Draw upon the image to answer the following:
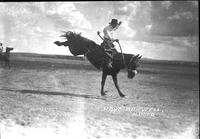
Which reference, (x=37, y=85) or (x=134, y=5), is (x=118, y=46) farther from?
(x=37, y=85)

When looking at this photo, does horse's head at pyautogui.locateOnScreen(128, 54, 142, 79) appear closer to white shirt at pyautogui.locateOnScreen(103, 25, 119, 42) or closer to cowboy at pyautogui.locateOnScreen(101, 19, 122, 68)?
cowboy at pyautogui.locateOnScreen(101, 19, 122, 68)

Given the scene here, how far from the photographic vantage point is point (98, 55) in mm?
5875

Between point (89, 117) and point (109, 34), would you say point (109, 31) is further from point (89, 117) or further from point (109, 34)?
point (89, 117)

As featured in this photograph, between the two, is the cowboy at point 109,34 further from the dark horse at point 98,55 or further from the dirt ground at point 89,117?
the dirt ground at point 89,117

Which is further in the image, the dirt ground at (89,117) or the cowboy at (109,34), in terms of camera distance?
the cowboy at (109,34)

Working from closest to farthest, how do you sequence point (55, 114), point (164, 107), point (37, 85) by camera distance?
point (55, 114) → point (164, 107) → point (37, 85)

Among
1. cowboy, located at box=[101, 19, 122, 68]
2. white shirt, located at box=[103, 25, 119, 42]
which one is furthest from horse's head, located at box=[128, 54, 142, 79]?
white shirt, located at box=[103, 25, 119, 42]

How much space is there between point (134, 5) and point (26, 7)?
238cm

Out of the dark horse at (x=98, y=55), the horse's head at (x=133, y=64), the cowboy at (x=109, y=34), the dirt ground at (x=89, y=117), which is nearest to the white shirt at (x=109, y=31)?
the cowboy at (x=109, y=34)

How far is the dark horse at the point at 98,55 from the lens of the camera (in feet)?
18.6

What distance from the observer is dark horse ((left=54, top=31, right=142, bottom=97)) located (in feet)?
18.6

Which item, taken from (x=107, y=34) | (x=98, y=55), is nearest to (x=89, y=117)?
(x=98, y=55)

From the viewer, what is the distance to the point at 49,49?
550 centimetres

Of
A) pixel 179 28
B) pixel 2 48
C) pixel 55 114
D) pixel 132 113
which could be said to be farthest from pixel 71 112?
pixel 179 28
